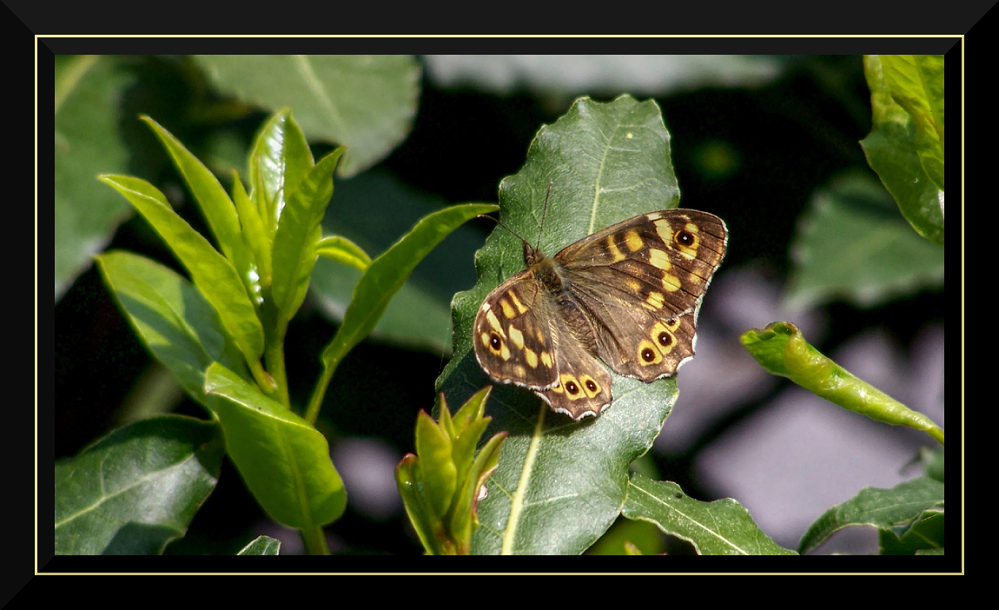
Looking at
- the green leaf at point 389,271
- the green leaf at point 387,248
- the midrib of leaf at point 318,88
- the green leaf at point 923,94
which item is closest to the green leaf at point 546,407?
the green leaf at point 389,271

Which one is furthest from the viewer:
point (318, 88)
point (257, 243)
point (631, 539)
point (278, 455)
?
point (318, 88)

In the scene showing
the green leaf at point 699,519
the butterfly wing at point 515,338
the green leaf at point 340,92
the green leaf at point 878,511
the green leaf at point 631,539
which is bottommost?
the green leaf at point 631,539

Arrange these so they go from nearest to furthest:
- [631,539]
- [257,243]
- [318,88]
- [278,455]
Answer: [278,455], [257,243], [631,539], [318,88]

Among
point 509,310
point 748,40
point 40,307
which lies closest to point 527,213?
point 509,310

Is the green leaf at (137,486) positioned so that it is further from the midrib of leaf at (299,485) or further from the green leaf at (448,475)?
the green leaf at (448,475)

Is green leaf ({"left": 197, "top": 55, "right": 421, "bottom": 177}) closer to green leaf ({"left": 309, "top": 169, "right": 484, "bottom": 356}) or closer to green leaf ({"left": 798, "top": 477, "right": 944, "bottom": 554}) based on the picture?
green leaf ({"left": 309, "top": 169, "right": 484, "bottom": 356})

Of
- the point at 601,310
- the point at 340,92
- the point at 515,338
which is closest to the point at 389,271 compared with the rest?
the point at 515,338

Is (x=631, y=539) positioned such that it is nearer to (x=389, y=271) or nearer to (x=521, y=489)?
(x=521, y=489)
